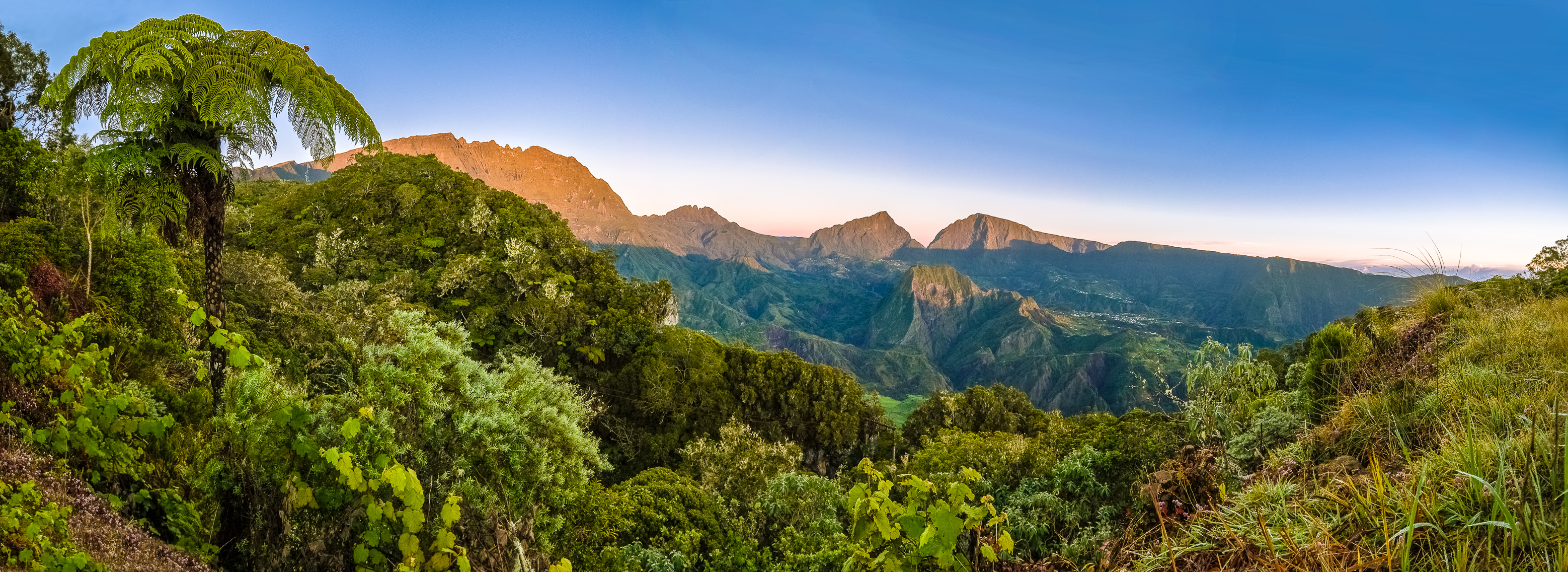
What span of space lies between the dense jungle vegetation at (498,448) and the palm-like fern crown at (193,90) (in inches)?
1.8

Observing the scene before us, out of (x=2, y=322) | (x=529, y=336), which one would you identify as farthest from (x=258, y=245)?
(x=2, y=322)

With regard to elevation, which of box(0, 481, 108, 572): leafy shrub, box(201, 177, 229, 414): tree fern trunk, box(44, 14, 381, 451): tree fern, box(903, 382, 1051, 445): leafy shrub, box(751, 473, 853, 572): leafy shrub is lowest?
box(903, 382, 1051, 445): leafy shrub

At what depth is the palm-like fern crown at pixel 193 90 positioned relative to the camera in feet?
19.9

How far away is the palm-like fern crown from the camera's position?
6.08m

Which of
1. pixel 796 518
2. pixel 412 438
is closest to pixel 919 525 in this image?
pixel 412 438

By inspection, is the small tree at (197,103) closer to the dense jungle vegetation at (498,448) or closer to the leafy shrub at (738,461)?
the dense jungle vegetation at (498,448)

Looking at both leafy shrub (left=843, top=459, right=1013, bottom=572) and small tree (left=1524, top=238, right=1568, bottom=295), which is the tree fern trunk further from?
small tree (left=1524, top=238, right=1568, bottom=295)

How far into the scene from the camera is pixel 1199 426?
866 centimetres

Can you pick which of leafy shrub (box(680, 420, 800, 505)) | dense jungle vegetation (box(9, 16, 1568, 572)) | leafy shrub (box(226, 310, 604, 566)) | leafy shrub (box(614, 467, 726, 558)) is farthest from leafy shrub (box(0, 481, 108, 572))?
leafy shrub (box(680, 420, 800, 505))

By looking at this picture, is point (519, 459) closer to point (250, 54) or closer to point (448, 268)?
point (250, 54)

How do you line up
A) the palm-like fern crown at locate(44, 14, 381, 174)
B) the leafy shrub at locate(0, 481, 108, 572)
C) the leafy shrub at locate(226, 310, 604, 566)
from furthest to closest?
the palm-like fern crown at locate(44, 14, 381, 174), the leafy shrub at locate(226, 310, 604, 566), the leafy shrub at locate(0, 481, 108, 572)

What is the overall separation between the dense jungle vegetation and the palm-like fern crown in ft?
0.15

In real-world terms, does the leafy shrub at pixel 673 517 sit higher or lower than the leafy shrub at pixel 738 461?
higher

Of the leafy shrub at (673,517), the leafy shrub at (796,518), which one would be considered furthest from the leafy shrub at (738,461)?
the leafy shrub at (673,517)
